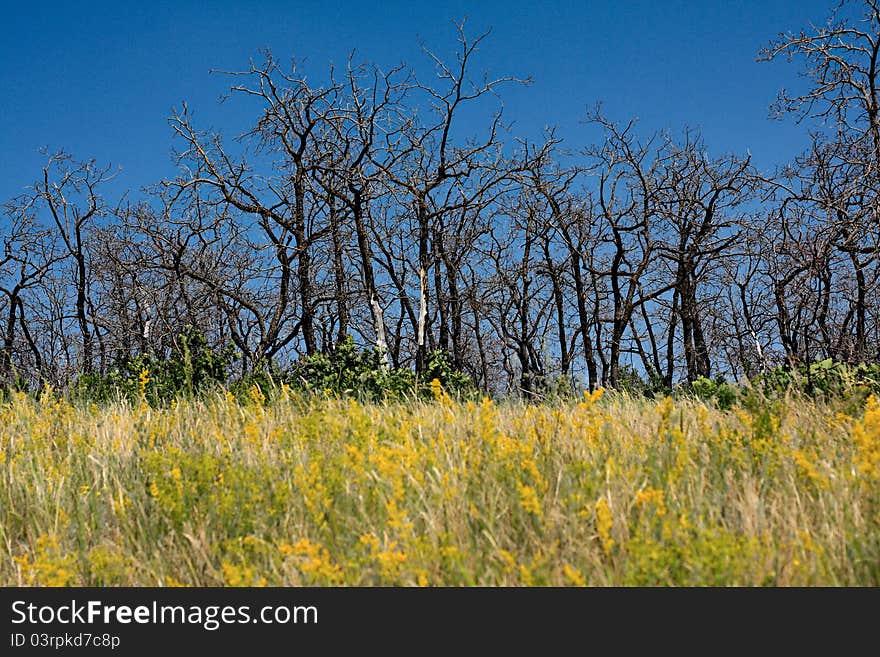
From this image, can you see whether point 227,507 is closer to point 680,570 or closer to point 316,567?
point 316,567

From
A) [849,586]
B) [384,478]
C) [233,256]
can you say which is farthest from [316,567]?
[233,256]

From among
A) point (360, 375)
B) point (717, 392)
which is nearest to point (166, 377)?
point (360, 375)

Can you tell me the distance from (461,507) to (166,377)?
8344 millimetres

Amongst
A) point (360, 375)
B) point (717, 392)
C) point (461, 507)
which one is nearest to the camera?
point (461, 507)

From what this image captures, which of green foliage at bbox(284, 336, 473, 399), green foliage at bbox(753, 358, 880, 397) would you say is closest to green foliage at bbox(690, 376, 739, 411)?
green foliage at bbox(753, 358, 880, 397)

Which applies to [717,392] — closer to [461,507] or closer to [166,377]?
[461,507]

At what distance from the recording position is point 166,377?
11.0 metres

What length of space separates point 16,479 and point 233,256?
51.1 feet

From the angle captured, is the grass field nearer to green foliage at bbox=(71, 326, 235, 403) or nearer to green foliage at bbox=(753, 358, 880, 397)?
A: green foliage at bbox=(753, 358, 880, 397)

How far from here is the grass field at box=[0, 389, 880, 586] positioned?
3254mm

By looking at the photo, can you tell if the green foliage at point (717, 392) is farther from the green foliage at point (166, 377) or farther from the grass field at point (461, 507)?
the green foliage at point (166, 377)

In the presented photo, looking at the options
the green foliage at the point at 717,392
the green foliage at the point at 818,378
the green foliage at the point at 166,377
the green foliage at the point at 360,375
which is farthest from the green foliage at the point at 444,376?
the green foliage at the point at 818,378

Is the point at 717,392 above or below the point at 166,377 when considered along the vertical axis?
below
